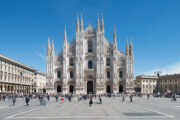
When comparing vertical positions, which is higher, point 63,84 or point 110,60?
point 110,60

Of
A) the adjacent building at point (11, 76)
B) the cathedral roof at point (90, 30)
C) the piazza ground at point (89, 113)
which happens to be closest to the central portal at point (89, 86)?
the cathedral roof at point (90, 30)

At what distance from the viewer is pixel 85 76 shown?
202 feet

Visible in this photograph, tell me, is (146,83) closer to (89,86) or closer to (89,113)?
(89,86)

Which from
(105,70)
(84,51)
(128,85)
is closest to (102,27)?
(84,51)

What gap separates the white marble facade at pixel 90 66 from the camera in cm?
6075

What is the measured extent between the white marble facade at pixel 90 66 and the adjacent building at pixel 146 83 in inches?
1067

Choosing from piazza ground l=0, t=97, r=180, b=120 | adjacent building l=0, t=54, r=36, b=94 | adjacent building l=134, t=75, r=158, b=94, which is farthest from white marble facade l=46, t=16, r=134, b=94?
piazza ground l=0, t=97, r=180, b=120

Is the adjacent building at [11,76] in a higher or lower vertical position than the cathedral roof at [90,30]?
lower

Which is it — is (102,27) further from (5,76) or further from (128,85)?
(5,76)

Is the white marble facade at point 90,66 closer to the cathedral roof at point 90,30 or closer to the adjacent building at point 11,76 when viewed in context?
the cathedral roof at point 90,30

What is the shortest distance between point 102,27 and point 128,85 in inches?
728

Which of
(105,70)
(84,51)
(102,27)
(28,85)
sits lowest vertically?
(28,85)

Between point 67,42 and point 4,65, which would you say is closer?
point 4,65

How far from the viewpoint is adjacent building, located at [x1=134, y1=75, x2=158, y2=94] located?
87562 millimetres
